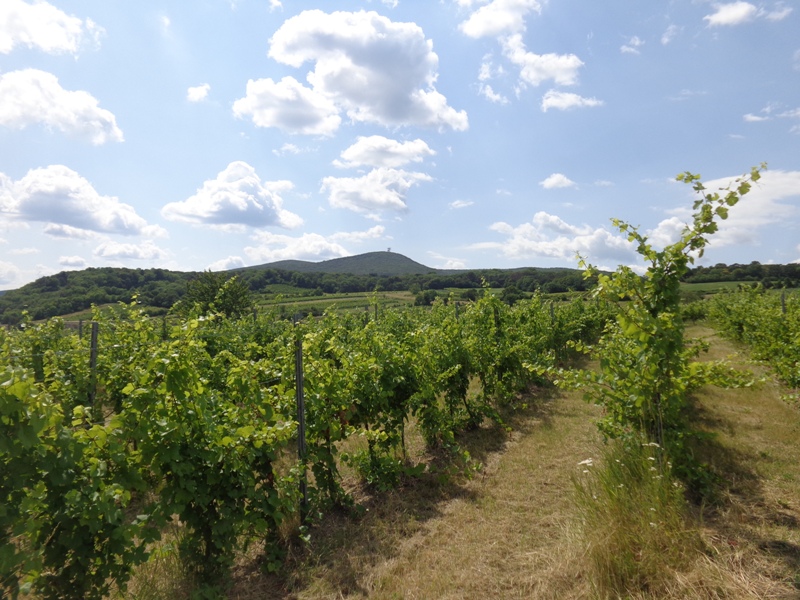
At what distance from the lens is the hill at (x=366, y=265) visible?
381ft

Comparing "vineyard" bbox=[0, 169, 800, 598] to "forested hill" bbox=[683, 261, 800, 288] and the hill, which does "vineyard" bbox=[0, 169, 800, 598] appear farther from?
the hill

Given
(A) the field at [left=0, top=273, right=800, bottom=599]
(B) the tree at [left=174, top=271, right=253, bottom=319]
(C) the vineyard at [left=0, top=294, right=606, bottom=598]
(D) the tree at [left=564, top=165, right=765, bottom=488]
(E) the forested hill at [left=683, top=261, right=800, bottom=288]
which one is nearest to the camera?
(C) the vineyard at [left=0, top=294, right=606, bottom=598]

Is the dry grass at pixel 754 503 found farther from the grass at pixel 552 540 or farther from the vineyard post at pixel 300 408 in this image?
the vineyard post at pixel 300 408

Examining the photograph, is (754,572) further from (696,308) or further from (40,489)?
(696,308)

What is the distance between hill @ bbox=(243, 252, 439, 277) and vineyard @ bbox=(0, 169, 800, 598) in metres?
107

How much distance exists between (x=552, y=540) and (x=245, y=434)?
2754 millimetres

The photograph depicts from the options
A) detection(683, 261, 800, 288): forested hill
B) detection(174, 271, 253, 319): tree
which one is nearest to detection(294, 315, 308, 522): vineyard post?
detection(174, 271, 253, 319): tree

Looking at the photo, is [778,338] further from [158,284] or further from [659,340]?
[158,284]

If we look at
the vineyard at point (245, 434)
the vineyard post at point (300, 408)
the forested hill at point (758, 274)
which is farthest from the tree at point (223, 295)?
the forested hill at point (758, 274)

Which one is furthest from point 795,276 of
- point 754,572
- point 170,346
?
point 170,346

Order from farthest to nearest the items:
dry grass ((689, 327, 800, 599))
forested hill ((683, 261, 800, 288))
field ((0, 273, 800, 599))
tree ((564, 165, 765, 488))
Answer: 1. forested hill ((683, 261, 800, 288))
2. tree ((564, 165, 765, 488))
3. dry grass ((689, 327, 800, 599))
4. field ((0, 273, 800, 599))

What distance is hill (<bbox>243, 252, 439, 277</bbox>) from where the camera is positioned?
116 m

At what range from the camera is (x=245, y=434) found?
10.8 ft

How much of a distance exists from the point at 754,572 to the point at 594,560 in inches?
42.4
